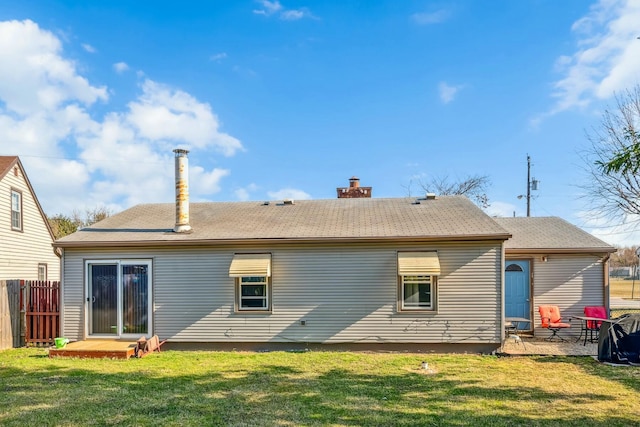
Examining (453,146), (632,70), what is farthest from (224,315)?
(632,70)

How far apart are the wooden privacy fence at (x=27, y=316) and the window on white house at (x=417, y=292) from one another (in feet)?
29.6

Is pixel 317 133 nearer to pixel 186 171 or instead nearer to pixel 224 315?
pixel 186 171

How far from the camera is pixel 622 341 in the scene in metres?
8.41

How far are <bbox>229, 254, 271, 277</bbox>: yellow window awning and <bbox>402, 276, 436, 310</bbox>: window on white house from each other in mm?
3300

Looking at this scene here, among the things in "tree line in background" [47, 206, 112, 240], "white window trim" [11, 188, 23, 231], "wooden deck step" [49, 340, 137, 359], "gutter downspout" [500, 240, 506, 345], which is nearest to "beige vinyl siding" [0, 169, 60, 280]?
"white window trim" [11, 188, 23, 231]

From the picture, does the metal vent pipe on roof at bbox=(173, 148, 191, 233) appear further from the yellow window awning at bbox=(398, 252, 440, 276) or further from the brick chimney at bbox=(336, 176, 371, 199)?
the brick chimney at bbox=(336, 176, 371, 199)

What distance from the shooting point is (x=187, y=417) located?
17.5 feet

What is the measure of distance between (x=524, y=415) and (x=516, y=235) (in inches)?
317

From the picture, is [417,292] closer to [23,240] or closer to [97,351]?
[97,351]

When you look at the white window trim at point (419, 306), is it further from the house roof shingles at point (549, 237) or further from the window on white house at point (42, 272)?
the window on white house at point (42, 272)

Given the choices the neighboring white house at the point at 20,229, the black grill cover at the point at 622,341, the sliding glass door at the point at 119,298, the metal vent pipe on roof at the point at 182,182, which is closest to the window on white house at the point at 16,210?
the neighboring white house at the point at 20,229

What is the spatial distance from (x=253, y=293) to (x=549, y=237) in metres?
8.85

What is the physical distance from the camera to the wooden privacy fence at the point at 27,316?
34.5ft

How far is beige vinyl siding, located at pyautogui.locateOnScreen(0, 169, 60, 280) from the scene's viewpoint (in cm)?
1545
